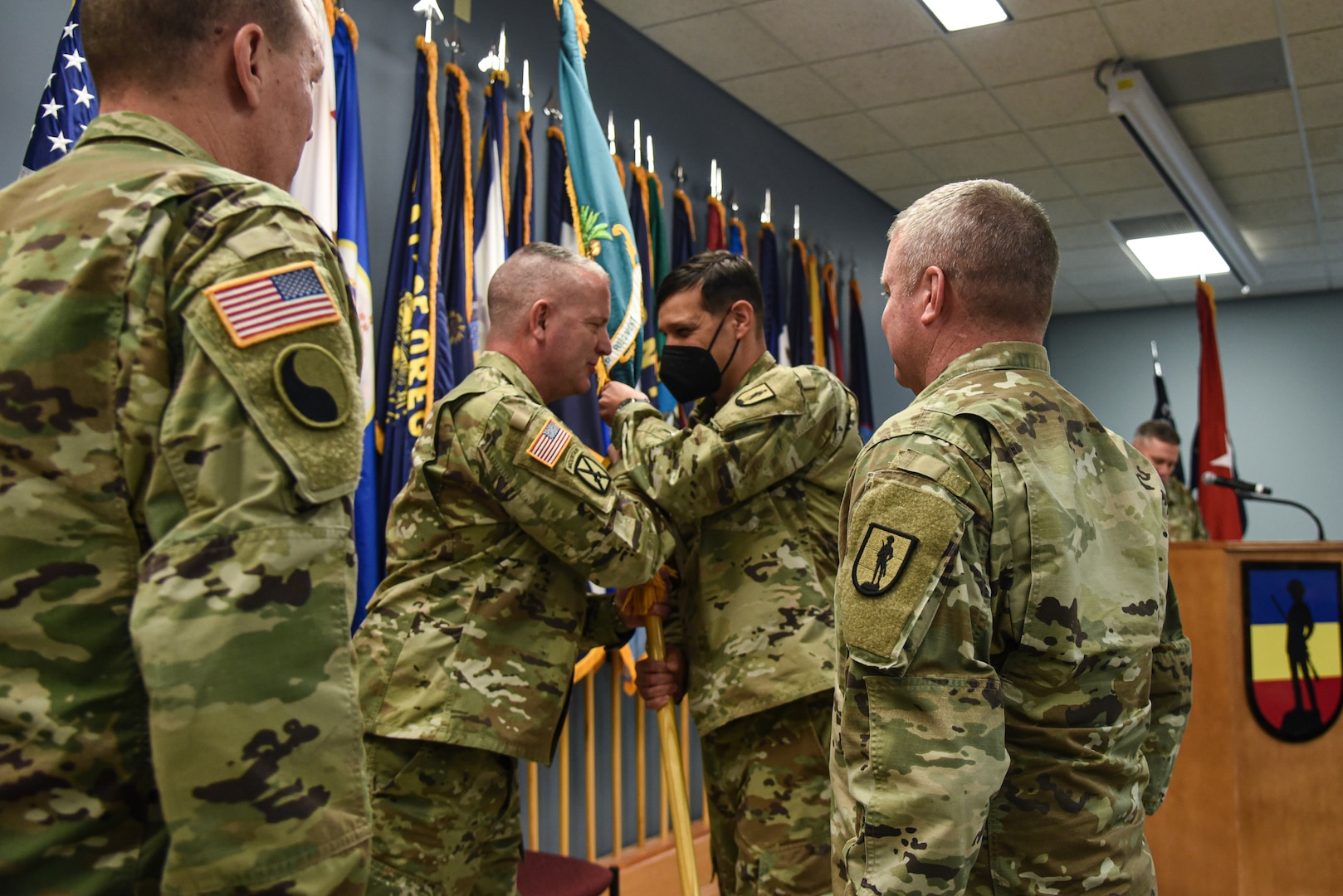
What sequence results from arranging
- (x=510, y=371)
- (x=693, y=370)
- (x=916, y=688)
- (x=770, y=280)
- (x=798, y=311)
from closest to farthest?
(x=916, y=688) < (x=510, y=371) < (x=693, y=370) < (x=770, y=280) < (x=798, y=311)

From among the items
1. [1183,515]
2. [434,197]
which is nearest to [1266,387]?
[1183,515]

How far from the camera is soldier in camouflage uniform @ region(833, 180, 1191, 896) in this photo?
1.06m

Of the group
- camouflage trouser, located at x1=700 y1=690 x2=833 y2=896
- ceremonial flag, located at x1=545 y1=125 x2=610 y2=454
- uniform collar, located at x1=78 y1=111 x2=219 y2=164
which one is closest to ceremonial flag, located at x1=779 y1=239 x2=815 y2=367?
ceremonial flag, located at x1=545 y1=125 x2=610 y2=454

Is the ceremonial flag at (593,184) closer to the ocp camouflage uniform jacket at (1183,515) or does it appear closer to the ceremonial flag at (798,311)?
the ceremonial flag at (798,311)

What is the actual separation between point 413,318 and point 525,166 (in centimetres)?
80

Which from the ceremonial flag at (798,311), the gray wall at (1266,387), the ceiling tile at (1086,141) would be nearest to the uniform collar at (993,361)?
the ceremonial flag at (798,311)

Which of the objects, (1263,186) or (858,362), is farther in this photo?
(1263,186)

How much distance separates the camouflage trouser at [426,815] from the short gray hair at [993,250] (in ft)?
3.56

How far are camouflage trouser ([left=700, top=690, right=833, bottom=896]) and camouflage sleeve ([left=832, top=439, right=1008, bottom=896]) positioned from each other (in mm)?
740

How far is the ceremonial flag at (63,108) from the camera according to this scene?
74.1 inches

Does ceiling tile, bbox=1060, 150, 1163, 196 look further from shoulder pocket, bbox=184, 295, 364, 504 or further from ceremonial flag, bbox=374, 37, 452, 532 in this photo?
shoulder pocket, bbox=184, 295, 364, 504

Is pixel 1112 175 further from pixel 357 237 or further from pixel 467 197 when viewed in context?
pixel 357 237

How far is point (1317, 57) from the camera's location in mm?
4305

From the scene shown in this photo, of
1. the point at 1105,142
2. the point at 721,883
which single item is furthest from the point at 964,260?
the point at 1105,142
